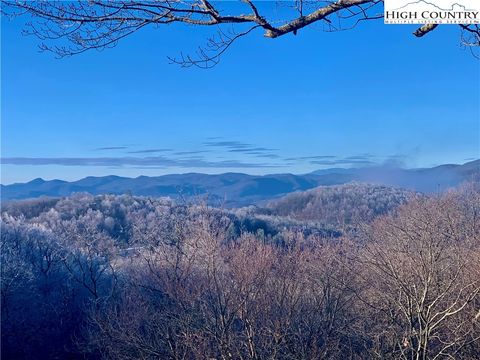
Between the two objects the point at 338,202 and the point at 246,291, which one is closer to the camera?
the point at 246,291

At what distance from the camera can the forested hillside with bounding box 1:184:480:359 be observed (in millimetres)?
10073

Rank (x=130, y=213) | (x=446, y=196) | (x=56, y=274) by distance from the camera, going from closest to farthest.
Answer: (x=56, y=274)
(x=446, y=196)
(x=130, y=213)

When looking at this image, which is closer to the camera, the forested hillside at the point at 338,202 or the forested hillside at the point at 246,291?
the forested hillside at the point at 246,291

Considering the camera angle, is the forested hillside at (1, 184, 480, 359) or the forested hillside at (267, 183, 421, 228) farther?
the forested hillside at (267, 183, 421, 228)

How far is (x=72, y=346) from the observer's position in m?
26.0

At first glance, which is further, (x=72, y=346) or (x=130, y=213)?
(x=130, y=213)

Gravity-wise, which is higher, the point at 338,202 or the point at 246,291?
the point at 246,291

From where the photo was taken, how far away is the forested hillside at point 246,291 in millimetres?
10073

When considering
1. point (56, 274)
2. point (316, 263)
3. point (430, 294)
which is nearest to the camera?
point (430, 294)

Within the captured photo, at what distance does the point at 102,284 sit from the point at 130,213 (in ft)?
86.7

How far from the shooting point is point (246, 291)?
14.5 metres

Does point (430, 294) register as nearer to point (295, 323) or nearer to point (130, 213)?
point (295, 323)

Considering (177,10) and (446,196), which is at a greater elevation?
(177,10)

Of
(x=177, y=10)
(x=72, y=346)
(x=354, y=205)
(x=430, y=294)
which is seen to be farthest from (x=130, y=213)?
(x=177, y=10)
